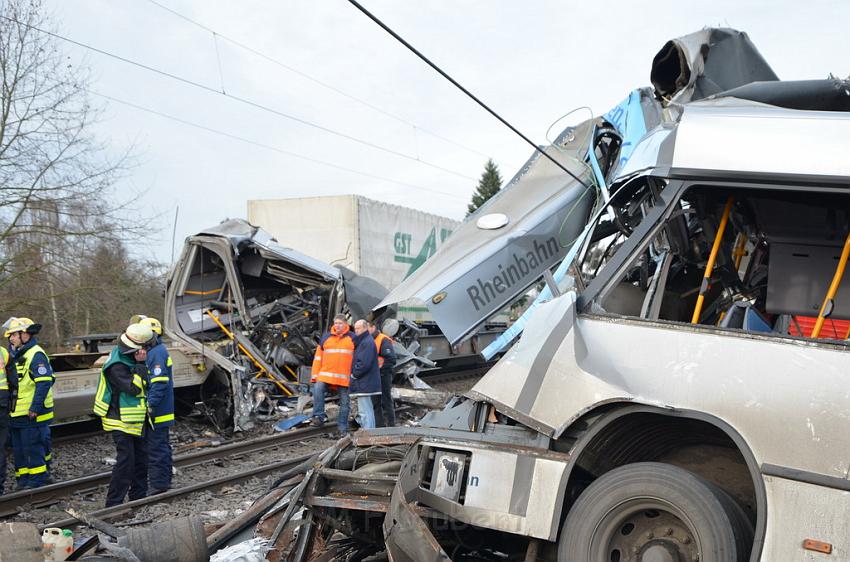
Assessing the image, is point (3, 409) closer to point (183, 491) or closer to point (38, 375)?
point (38, 375)

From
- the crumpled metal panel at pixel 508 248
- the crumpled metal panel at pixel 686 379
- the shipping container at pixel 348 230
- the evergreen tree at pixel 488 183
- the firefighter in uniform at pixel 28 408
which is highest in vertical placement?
the evergreen tree at pixel 488 183

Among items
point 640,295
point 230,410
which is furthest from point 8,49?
point 640,295

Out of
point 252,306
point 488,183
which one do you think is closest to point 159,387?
point 252,306

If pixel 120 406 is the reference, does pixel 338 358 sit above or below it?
above

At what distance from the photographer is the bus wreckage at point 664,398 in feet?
8.92

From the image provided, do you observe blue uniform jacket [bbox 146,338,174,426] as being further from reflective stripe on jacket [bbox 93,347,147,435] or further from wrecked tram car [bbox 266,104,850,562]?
wrecked tram car [bbox 266,104,850,562]

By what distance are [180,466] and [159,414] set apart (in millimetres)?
1939

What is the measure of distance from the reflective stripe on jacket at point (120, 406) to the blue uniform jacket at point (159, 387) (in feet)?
0.33

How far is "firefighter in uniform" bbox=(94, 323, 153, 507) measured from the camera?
6.45 metres

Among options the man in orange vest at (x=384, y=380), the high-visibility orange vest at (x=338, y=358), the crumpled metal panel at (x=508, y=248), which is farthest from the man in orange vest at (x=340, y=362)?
the crumpled metal panel at (x=508, y=248)

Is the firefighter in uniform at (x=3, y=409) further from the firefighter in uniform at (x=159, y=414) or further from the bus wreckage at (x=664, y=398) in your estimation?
the bus wreckage at (x=664, y=398)

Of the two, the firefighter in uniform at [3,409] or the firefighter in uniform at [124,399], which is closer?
the firefighter in uniform at [124,399]

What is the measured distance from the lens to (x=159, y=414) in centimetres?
663

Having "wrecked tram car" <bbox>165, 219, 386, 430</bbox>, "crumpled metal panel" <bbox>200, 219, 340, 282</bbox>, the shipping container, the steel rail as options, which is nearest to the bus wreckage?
the steel rail
